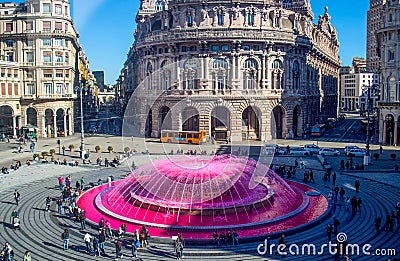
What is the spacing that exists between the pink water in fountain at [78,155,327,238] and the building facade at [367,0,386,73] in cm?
13698

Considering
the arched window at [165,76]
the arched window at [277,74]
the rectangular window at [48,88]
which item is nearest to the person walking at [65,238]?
the arched window at [165,76]

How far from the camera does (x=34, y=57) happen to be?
71438 mm

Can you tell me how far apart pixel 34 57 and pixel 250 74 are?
35.3m

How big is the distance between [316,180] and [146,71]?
1677 inches

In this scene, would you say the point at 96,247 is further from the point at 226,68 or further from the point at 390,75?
the point at 390,75

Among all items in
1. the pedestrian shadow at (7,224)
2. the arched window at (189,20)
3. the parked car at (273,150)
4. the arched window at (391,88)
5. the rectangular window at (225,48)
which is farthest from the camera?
the arched window at (189,20)

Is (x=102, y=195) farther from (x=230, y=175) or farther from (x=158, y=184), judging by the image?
(x=230, y=175)

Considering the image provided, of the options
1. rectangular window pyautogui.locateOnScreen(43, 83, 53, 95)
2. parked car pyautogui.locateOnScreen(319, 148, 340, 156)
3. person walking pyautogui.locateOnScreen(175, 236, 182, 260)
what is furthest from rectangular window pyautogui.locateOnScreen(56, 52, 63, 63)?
person walking pyautogui.locateOnScreen(175, 236, 182, 260)

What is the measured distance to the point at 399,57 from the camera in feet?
202

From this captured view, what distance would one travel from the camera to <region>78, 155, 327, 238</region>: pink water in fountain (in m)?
27.3

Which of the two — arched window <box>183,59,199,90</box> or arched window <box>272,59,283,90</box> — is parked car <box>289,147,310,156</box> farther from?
arched window <box>183,59,199,90</box>

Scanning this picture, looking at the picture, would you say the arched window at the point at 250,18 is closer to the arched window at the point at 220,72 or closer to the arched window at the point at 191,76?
the arched window at the point at 220,72

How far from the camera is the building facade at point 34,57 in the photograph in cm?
7094

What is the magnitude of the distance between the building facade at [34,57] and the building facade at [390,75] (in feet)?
163
